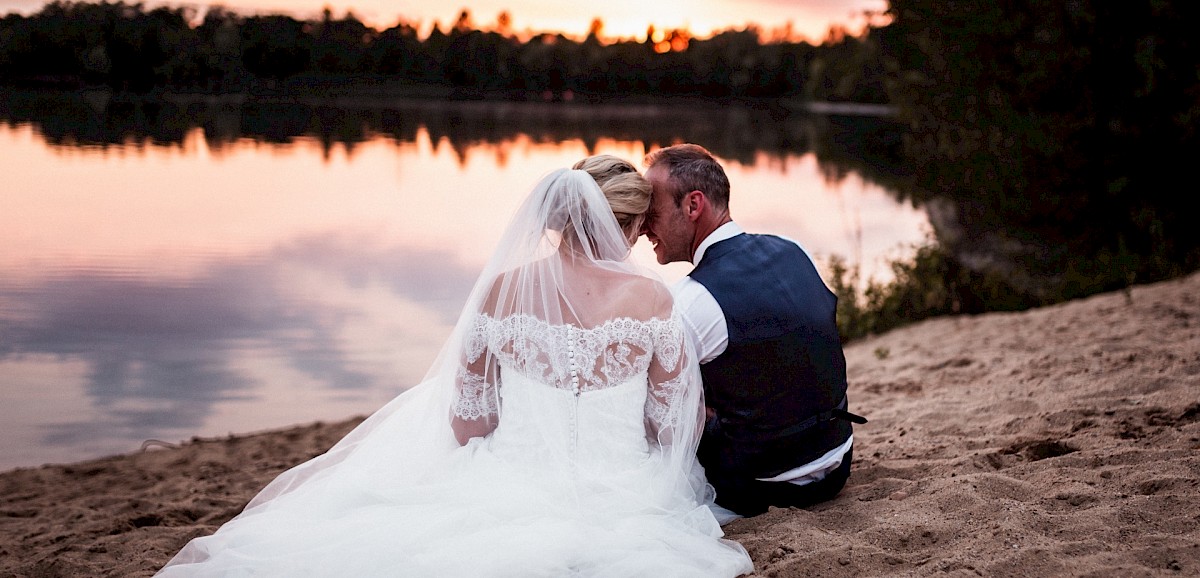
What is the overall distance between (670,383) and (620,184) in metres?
0.70

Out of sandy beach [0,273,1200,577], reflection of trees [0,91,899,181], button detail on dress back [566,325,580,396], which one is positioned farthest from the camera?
reflection of trees [0,91,899,181]

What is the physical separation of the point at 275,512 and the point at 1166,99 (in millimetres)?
8667

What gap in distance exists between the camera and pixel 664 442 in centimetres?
329

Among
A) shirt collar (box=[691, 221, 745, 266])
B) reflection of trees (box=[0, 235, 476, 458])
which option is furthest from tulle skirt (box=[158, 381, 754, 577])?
reflection of trees (box=[0, 235, 476, 458])

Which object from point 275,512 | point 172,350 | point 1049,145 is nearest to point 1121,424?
point 275,512

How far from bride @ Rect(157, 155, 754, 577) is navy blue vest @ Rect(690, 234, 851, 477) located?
0.15 metres

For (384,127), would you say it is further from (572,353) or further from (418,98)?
(572,353)

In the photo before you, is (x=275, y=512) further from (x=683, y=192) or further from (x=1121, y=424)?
(x=1121, y=424)

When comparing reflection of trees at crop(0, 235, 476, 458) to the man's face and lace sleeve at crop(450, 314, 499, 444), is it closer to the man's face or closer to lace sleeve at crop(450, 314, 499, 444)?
lace sleeve at crop(450, 314, 499, 444)

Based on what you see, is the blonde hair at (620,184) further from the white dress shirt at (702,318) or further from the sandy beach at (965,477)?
the sandy beach at (965,477)

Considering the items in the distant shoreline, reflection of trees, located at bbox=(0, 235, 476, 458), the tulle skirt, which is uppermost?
the distant shoreline

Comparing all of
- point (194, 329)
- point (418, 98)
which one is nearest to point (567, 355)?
point (194, 329)

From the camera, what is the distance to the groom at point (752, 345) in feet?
10.7

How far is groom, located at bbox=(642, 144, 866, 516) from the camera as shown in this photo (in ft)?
10.7
